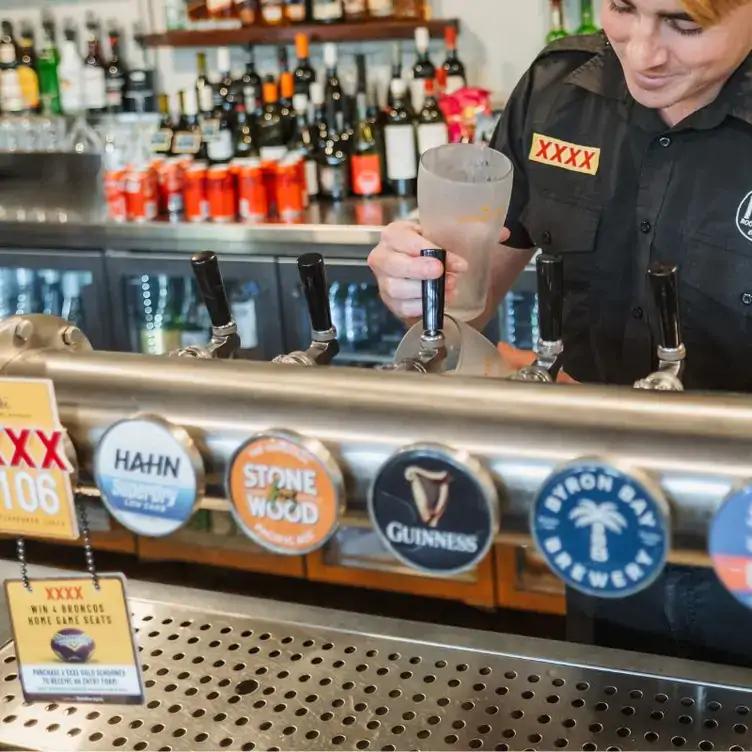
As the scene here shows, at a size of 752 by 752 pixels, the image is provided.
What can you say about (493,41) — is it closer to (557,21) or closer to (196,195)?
(557,21)

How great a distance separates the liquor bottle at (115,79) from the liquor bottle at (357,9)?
3.02 ft

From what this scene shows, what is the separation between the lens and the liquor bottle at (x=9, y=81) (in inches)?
153

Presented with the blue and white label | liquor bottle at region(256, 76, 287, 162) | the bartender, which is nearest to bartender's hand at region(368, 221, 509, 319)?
the bartender

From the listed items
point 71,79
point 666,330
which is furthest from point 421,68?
point 666,330

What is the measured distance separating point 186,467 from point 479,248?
465mm

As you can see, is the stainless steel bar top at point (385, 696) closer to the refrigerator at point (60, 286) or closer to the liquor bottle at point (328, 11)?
the refrigerator at point (60, 286)

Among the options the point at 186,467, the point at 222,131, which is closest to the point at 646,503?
the point at 186,467

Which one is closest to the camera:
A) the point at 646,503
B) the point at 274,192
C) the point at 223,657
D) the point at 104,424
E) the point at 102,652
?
the point at 646,503

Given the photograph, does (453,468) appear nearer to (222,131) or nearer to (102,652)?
(102,652)

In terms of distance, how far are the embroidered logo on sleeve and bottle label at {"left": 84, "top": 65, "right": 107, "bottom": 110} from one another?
275 centimetres

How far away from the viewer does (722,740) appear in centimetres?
82

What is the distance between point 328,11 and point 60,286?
47.8 inches

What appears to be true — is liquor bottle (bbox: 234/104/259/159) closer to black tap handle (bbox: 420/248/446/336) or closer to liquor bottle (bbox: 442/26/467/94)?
liquor bottle (bbox: 442/26/467/94)

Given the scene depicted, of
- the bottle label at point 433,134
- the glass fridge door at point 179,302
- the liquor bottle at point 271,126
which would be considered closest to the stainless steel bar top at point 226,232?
the glass fridge door at point 179,302
